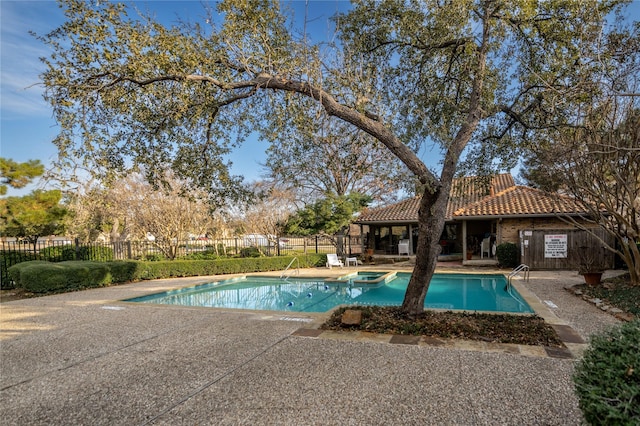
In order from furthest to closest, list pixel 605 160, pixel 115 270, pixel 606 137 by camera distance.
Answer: pixel 115 270 < pixel 605 160 < pixel 606 137

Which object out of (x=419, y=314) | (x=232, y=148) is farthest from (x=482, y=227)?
(x=232, y=148)

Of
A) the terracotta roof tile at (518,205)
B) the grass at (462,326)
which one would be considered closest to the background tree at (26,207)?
the grass at (462,326)

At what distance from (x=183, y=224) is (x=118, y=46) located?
15424 millimetres

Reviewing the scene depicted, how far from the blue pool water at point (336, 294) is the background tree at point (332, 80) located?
4.53m

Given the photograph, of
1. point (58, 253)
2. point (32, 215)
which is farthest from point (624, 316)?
point (58, 253)

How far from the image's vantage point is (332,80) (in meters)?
6.86

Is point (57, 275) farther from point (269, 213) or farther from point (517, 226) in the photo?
point (517, 226)

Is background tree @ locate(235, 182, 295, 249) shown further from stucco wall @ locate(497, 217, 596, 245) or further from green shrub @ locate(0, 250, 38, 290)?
stucco wall @ locate(497, 217, 596, 245)

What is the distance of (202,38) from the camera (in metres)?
6.11

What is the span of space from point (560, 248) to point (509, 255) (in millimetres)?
2005

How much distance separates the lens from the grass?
5680mm

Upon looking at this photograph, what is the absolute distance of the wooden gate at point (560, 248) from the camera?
14977 mm

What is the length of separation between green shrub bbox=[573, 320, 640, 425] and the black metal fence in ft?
53.0

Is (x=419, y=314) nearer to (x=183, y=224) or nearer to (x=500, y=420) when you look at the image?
(x=500, y=420)
